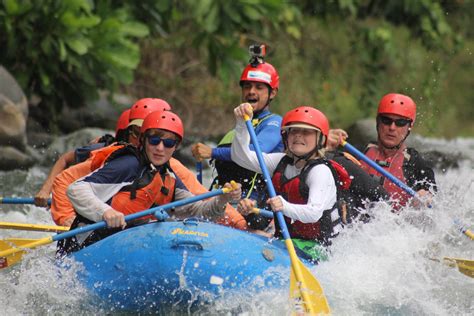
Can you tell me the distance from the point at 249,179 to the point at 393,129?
4.30 feet

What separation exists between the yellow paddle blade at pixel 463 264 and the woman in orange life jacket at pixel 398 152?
722mm

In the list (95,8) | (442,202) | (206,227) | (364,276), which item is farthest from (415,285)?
(95,8)

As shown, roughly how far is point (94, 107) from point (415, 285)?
9071 millimetres

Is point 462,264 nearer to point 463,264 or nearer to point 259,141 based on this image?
point 463,264

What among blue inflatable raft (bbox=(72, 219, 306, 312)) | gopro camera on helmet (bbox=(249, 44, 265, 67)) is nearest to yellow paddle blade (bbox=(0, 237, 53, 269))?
blue inflatable raft (bbox=(72, 219, 306, 312))

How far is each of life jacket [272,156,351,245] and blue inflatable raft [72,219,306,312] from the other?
1.35 ft

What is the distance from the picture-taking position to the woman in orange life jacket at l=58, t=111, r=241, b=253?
6113 millimetres

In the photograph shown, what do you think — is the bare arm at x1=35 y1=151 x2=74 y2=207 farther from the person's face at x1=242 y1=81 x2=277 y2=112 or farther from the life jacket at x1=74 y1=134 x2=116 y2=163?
the person's face at x1=242 y1=81 x2=277 y2=112

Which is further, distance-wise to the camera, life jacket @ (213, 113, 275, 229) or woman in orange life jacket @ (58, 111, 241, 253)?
life jacket @ (213, 113, 275, 229)

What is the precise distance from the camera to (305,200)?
20.9 feet

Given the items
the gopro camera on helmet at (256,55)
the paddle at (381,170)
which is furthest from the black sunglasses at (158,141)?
the paddle at (381,170)

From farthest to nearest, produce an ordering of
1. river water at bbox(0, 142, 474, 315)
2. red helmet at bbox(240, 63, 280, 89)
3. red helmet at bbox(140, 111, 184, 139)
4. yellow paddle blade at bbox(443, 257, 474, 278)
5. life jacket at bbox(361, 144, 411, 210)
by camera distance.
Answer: life jacket at bbox(361, 144, 411, 210) < red helmet at bbox(240, 63, 280, 89) < yellow paddle blade at bbox(443, 257, 474, 278) < red helmet at bbox(140, 111, 184, 139) < river water at bbox(0, 142, 474, 315)

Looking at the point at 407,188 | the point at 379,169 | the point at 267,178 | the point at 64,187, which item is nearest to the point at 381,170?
the point at 379,169

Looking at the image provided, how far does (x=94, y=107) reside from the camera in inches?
580
